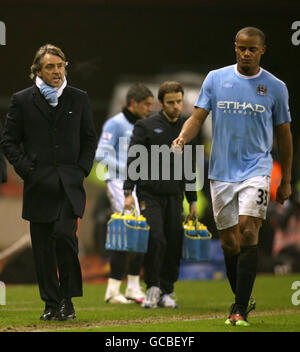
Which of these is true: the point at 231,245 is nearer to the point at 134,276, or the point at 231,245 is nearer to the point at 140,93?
the point at 134,276

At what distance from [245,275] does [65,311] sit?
1440mm

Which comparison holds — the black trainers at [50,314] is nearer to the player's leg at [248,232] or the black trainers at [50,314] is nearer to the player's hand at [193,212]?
the player's leg at [248,232]

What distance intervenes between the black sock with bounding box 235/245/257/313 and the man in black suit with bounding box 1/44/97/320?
1.29 meters

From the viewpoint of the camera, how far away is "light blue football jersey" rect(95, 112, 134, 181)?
1022 centimetres

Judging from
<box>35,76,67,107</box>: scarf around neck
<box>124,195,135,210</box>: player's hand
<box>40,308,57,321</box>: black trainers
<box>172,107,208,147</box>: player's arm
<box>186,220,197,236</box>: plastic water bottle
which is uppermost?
<box>35,76,67,107</box>: scarf around neck

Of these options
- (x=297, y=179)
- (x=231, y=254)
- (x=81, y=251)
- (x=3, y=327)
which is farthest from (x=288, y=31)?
(x=3, y=327)

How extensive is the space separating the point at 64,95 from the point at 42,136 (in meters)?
0.38

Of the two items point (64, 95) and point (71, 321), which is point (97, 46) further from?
point (71, 321)

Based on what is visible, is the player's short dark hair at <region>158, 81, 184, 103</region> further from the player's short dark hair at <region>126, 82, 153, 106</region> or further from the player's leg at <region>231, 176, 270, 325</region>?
the player's leg at <region>231, 176, 270, 325</region>

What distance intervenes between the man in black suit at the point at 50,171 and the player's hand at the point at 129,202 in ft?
5.11

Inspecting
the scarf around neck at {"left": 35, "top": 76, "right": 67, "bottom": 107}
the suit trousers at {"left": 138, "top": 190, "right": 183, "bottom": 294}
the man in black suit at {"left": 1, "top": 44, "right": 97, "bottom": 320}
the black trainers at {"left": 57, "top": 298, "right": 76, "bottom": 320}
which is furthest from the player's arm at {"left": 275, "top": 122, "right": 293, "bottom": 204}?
the suit trousers at {"left": 138, "top": 190, "right": 183, "bottom": 294}

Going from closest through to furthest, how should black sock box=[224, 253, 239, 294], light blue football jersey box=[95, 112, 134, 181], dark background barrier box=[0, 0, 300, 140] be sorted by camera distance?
black sock box=[224, 253, 239, 294] → light blue football jersey box=[95, 112, 134, 181] → dark background barrier box=[0, 0, 300, 140]

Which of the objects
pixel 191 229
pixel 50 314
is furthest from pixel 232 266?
pixel 191 229

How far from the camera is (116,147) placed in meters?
10.3
